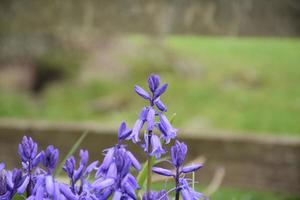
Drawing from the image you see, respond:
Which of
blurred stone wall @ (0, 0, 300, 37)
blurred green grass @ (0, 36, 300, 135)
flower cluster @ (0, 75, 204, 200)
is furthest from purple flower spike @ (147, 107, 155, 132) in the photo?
blurred green grass @ (0, 36, 300, 135)

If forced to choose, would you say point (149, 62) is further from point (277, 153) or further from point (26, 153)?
point (26, 153)

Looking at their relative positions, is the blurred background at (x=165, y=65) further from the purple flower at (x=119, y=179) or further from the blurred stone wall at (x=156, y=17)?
the purple flower at (x=119, y=179)

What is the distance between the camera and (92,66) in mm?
4480

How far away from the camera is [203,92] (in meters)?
3.81

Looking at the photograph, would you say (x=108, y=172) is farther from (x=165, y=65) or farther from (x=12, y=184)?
(x=165, y=65)

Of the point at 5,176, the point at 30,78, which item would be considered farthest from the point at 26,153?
the point at 30,78

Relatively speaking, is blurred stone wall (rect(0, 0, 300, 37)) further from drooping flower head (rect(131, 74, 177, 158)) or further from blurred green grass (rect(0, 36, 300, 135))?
blurred green grass (rect(0, 36, 300, 135))

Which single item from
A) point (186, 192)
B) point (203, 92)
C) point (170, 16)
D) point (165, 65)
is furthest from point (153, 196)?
point (165, 65)

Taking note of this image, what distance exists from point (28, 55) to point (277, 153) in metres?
2.76

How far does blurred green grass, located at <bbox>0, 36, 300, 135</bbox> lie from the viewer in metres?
3.31

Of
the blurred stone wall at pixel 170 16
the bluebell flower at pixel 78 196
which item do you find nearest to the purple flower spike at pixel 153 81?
the bluebell flower at pixel 78 196

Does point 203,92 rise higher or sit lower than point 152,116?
higher

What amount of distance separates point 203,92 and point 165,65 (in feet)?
2.39

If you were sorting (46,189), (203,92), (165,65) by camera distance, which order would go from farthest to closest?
(165,65) → (203,92) → (46,189)
